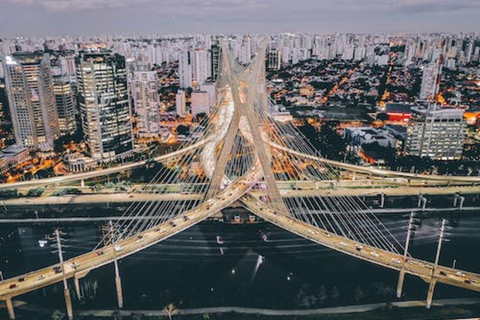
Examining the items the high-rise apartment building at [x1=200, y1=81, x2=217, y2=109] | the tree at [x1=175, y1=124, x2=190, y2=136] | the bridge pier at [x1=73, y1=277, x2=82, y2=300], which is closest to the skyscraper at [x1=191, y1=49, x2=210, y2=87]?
the high-rise apartment building at [x1=200, y1=81, x2=217, y2=109]

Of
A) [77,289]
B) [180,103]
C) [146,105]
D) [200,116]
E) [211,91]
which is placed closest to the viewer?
[77,289]

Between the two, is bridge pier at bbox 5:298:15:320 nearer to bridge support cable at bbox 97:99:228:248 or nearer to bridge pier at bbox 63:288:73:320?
bridge pier at bbox 63:288:73:320

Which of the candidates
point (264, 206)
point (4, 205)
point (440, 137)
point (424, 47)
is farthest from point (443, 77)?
point (4, 205)

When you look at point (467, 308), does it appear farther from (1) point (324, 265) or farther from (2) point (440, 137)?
(2) point (440, 137)

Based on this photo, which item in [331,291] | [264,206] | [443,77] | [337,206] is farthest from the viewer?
[443,77]

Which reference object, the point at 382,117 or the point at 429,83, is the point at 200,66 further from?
the point at 429,83

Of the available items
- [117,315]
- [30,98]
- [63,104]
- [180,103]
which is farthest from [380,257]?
[180,103]
